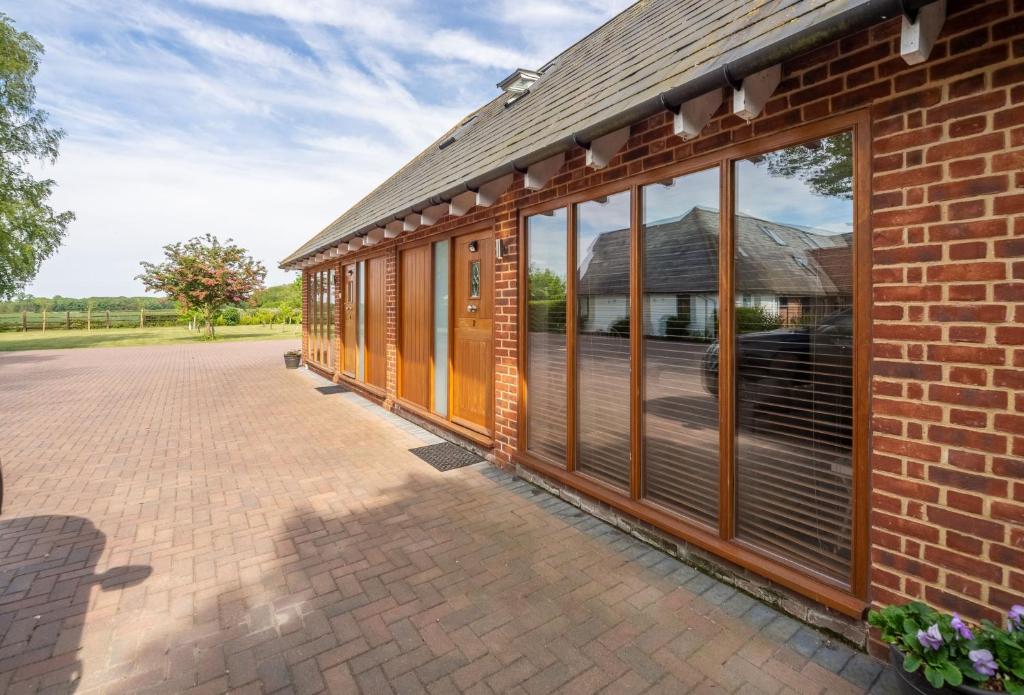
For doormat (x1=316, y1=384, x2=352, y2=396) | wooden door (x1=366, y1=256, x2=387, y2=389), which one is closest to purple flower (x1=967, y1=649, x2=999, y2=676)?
wooden door (x1=366, y1=256, x2=387, y2=389)

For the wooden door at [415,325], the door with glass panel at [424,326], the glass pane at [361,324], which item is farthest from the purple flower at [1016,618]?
the glass pane at [361,324]

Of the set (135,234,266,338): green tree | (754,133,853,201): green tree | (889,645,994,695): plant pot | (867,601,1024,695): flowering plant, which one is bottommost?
(889,645,994,695): plant pot

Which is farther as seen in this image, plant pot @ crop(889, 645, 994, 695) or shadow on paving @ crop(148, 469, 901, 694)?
shadow on paving @ crop(148, 469, 901, 694)

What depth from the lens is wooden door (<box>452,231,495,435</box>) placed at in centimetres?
554

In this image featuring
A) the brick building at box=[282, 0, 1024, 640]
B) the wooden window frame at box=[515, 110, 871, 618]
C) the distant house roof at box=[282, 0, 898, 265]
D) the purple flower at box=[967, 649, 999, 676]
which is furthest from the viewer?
the wooden window frame at box=[515, 110, 871, 618]

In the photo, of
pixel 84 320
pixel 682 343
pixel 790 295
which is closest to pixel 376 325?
pixel 682 343

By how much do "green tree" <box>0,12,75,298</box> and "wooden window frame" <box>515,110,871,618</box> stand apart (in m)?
23.0

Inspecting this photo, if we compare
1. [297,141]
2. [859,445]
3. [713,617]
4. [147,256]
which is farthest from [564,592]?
[147,256]

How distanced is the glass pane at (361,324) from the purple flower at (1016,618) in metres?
8.79

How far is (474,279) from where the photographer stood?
231 inches

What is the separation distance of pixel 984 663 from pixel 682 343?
6.61ft

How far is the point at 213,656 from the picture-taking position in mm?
2301

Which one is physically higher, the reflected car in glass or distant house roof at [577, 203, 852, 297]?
distant house roof at [577, 203, 852, 297]

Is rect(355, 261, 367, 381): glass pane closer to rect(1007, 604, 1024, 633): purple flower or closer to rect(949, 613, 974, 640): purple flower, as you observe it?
rect(949, 613, 974, 640): purple flower
